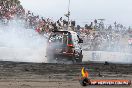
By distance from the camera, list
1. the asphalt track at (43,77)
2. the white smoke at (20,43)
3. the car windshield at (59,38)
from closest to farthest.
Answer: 1. the asphalt track at (43,77)
2. the car windshield at (59,38)
3. the white smoke at (20,43)

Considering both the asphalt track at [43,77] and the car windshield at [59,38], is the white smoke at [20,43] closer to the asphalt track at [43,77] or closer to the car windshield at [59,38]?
the car windshield at [59,38]

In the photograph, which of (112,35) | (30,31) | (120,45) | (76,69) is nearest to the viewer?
(76,69)

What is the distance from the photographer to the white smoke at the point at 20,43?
25094mm

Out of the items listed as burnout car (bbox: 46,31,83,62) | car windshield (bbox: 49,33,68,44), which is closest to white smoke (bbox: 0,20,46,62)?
burnout car (bbox: 46,31,83,62)

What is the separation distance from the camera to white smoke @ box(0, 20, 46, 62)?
2509 cm

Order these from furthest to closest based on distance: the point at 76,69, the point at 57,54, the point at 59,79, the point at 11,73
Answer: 1. the point at 57,54
2. the point at 76,69
3. the point at 11,73
4. the point at 59,79

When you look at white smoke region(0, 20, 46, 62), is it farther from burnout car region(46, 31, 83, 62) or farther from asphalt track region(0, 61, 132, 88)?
asphalt track region(0, 61, 132, 88)

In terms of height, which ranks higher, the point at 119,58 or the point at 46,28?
the point at 46,28

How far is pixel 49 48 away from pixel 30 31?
28.8 ft

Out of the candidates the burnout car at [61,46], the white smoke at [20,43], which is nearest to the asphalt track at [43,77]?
the burnout car at [61,46]

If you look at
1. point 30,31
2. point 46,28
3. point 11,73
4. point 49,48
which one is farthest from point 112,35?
point 11,73

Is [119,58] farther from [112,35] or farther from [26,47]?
[112,35]

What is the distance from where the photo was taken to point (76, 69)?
50.5 ft

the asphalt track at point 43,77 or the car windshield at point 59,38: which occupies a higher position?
the car windshield at point 59,38
